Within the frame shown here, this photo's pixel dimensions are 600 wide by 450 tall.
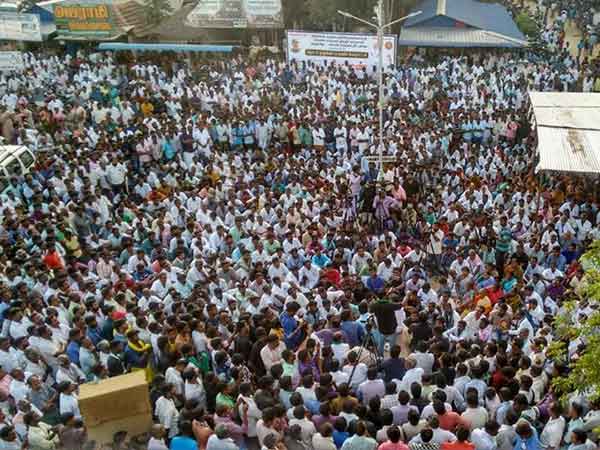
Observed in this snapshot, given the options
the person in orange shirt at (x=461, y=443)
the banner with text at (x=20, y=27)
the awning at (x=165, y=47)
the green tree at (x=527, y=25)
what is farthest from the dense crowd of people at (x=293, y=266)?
the green tree at (x=527, y=25)

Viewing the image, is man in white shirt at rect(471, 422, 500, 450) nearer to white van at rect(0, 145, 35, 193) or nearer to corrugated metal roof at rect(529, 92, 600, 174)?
corrugated metal roof at rect(529, 92, 600, 174)

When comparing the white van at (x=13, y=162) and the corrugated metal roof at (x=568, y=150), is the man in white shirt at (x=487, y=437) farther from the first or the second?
the white van at (x=13, y=162)

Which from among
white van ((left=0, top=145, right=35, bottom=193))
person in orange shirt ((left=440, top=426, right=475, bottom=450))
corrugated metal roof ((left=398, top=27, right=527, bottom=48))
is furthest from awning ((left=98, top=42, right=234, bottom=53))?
person in orange shirt ((left=440, top=426, right=475, bottom=450))

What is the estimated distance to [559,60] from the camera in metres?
21.5

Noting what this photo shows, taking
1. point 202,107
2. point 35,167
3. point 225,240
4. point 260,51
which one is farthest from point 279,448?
point 260,51

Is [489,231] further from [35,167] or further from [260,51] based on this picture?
[260,51]

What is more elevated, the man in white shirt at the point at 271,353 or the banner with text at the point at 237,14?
the banner with text at the point at 237,14

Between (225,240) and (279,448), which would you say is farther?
(225,240)

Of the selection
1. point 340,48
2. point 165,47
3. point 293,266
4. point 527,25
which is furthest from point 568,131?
point 527,25

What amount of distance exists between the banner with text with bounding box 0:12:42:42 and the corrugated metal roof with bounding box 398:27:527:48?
13.1m

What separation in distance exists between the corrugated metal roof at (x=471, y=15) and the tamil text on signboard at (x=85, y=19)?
1132 centimetres

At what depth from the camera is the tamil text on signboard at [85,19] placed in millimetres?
23875

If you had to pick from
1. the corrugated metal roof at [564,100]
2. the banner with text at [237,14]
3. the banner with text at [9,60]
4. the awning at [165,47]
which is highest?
the banner with text at [237,14]

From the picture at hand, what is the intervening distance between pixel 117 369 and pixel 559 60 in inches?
765
